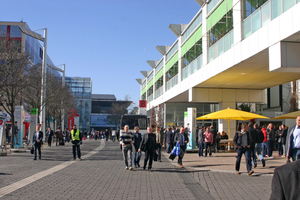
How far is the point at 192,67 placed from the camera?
2803 cm

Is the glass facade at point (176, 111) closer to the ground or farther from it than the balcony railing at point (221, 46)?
closer to the ground

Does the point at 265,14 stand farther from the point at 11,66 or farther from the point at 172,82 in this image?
the point at 172,82

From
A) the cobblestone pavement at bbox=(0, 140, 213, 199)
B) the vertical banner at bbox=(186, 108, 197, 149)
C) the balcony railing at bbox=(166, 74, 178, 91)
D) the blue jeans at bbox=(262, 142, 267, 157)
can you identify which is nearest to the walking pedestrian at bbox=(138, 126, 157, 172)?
the cobblestone pavement at bbox=(0, 140, 213, 199)

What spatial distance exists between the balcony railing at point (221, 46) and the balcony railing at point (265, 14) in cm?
167

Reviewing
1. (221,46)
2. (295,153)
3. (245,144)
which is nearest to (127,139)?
(245,144)

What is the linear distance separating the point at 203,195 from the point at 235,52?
492 inches

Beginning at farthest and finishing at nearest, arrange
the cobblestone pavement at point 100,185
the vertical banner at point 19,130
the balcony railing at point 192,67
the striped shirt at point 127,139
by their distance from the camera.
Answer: the balcony railing at point 192,67
the vertical banner at point 19,130
the striped shirt at point 127,139
the cobblestone pavement at point 100,185

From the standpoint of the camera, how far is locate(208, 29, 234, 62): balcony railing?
19.7 metres

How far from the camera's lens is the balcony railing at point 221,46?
19703mm

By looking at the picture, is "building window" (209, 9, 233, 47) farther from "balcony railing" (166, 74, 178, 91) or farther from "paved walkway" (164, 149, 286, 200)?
"balcony railing" (166, 74, 178, 91)

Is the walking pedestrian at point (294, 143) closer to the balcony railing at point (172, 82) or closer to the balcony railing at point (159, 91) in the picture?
the balcony railing at point (172, 82)

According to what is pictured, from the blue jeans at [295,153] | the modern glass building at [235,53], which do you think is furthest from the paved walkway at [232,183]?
the modern glass building at [235,53]

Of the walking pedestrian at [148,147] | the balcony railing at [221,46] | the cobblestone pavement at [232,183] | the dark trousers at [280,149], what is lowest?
the cobblestone pavement at [232,183]

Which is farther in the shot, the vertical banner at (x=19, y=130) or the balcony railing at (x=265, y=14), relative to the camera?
the vertical banner at (x=19, y=130)
